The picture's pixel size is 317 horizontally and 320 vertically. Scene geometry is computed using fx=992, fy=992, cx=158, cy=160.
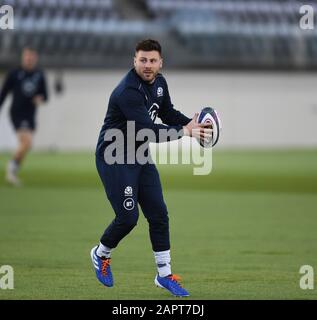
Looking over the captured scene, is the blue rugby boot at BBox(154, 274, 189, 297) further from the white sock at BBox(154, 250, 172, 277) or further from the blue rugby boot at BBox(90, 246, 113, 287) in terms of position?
the blue rugby boot at BBox(90, 246, 113, 287)

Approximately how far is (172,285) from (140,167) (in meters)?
1.05

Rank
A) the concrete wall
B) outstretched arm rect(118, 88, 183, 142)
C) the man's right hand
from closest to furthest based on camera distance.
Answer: the man's right hand
outstretched arm rect(118, 88, 183, 142)
the concrete wall

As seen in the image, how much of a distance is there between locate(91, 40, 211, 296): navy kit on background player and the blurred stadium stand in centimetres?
2778

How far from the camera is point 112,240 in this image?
343 inches

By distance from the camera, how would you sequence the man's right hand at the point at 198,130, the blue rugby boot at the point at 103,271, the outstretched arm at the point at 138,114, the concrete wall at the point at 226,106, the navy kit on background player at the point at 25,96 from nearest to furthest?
1. the man's right hand at the point at 198,130
2. the outstretched arm at the point at 138,114
3. the blue rugby boot at the point at 103,271
4. the navy kit on background player at the point at 25,96
5. the concrete wall at the point at 226,106

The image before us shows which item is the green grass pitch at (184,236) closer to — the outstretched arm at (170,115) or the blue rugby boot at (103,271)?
the blue rugby boot at (103,271)

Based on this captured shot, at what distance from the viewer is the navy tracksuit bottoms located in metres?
8.47

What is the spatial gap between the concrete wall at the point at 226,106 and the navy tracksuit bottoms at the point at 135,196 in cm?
2585

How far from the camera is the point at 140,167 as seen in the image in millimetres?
8539

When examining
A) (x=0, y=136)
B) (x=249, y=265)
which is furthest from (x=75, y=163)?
(x=249, y=265)

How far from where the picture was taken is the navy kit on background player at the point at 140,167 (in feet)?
27.3

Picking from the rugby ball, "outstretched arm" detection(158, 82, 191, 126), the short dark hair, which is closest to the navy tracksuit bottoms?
"outstretched arm" detection(158, 82, 191, 126)

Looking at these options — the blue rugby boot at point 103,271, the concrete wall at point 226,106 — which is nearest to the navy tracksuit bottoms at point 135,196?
the blue rugby boot at point 103,271

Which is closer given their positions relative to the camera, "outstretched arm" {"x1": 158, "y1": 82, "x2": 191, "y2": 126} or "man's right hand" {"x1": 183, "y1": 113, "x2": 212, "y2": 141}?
"man's right hand" {"x1": 183, "y1": 113, "x2": 212, "y2": 141}
